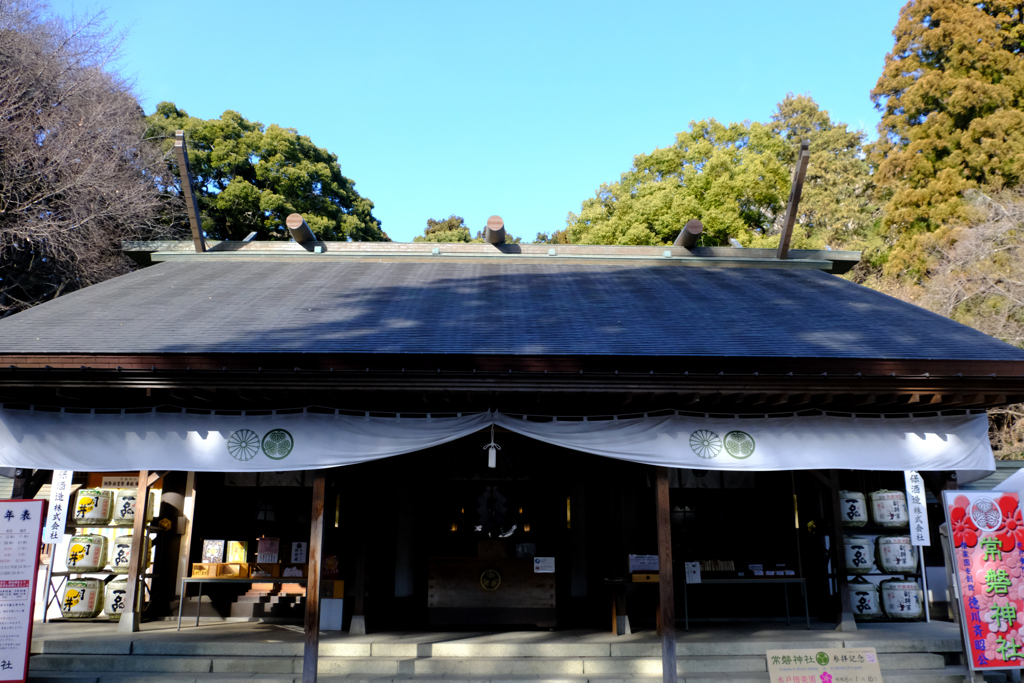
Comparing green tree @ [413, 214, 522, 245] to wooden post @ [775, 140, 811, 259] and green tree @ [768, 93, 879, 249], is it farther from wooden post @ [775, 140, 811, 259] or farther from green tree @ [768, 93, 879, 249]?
wooden post @ [775, 140, 811, 259]

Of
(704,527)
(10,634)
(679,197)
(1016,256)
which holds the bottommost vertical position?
(10,634)

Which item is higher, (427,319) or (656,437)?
(427,319)

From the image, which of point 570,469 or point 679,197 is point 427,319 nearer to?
point 570,469

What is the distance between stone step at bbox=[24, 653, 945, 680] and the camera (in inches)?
274

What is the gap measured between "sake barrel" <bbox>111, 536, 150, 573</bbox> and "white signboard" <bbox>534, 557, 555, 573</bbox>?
5.13 metres

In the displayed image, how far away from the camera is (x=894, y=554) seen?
9.19 metres

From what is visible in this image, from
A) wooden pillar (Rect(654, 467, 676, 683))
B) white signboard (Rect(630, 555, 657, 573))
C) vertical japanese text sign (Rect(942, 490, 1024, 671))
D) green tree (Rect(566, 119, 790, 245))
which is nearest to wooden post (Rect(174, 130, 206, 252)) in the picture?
wooden pillar (Rect(654, 467, 676, 683))

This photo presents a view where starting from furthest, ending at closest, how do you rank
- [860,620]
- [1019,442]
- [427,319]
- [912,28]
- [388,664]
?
[912,28], [1019,442], [860,620], [427,319], [388,664]

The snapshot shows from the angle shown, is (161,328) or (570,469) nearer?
(161,328)

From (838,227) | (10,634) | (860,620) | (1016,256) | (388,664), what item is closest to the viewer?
(10,634)

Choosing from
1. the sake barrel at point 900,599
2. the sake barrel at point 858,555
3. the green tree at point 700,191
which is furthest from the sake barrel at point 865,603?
the green tree at point 700,191

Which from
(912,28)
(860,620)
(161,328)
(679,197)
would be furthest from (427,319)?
(912,28)

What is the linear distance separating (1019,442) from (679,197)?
13.2 meters

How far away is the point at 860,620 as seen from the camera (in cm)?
905
